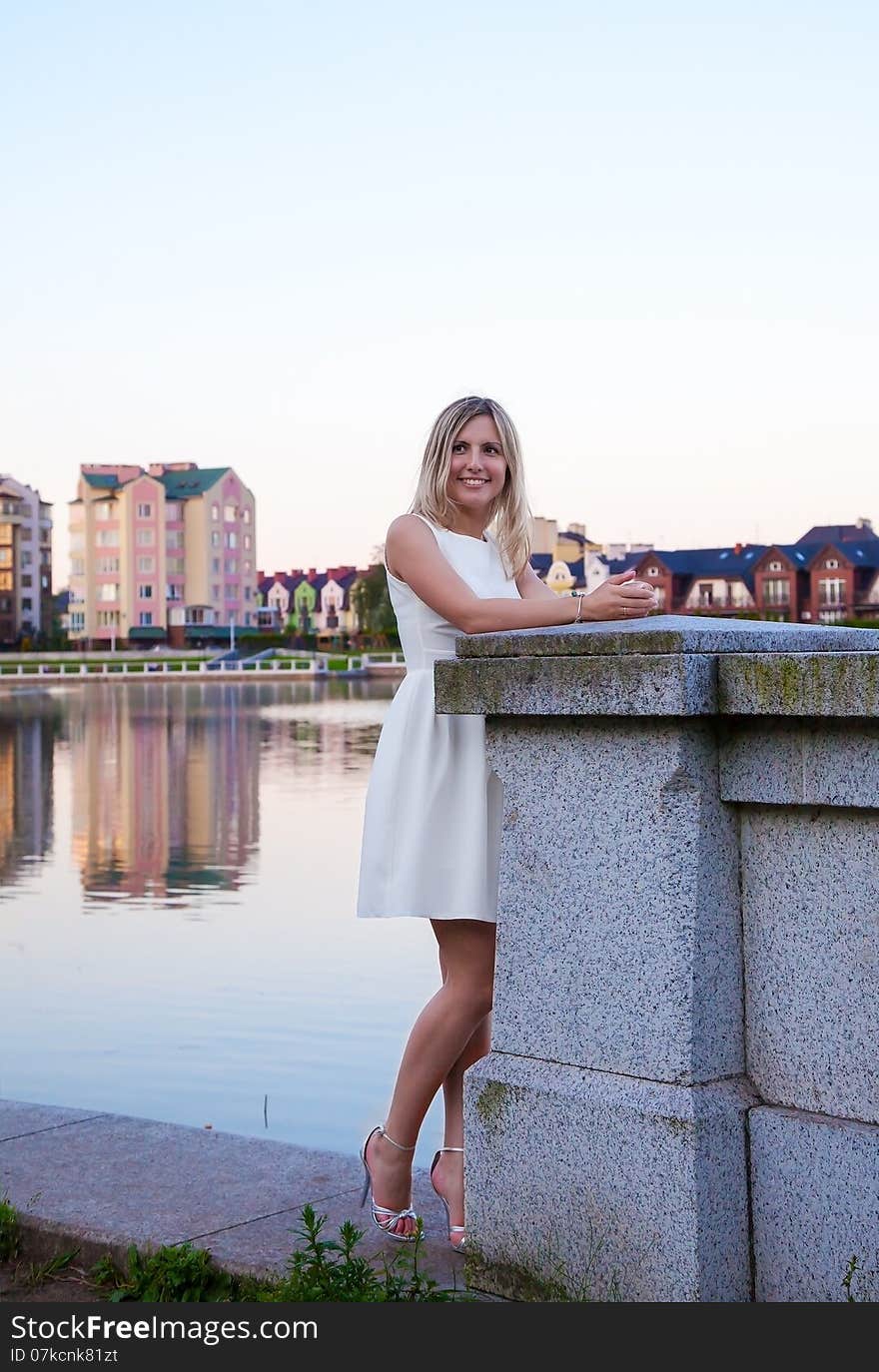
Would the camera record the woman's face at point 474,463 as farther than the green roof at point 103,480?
No

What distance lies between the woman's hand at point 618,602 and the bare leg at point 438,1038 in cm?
81

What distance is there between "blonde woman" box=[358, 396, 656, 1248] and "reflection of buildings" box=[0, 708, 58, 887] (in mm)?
9932

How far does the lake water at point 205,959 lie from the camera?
7141mm

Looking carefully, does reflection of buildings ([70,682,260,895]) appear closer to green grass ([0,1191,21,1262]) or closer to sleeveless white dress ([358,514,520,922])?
green grass ([0,1191,21,1262])

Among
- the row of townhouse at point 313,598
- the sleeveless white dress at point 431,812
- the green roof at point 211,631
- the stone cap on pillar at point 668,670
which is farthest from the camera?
the row of townhouse at point 313,598

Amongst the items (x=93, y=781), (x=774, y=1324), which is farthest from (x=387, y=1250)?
(x=93, y=781)

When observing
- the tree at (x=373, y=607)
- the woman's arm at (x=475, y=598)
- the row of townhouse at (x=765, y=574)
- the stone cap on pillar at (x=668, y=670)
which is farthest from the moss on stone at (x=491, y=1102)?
the tree at (x=373, y=607)

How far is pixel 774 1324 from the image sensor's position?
3.04m

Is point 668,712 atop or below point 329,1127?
atop

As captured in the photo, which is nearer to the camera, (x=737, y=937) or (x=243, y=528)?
(x=737, y=937)

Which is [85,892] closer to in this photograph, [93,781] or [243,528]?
[93,781]

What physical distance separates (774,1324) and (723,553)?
120 meters

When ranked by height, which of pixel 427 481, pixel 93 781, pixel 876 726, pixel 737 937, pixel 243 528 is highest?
pixel 243 528

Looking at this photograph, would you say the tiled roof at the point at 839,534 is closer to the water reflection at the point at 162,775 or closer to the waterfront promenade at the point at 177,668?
the waterfront promenade at the point at 177,668
